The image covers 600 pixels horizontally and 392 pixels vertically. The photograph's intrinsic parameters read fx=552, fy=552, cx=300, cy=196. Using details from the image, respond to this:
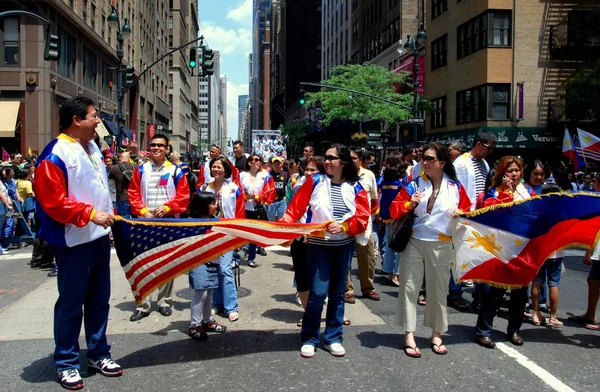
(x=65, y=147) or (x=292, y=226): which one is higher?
(x=65, y=147)

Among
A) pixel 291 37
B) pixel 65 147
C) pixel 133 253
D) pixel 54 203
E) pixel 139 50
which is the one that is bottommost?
pixel 133 253

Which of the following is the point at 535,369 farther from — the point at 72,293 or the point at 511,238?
the point at 72,293

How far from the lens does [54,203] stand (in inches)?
162

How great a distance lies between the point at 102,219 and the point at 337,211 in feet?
6.76

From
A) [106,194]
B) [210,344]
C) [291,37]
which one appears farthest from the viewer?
[291,37]

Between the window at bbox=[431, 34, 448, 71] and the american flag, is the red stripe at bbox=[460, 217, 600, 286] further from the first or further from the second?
the window at bbox=[431, 34, 448, 71]

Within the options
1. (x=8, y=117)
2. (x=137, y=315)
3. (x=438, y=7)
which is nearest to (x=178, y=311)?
(x=137, y=315)

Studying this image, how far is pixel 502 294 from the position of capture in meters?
5.45

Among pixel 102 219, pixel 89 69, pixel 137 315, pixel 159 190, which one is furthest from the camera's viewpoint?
pixel 89 69

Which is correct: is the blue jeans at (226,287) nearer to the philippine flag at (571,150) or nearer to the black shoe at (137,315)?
the black shoe at (137,315)

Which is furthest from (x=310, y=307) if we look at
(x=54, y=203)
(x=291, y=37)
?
→ (x=291, y=37)

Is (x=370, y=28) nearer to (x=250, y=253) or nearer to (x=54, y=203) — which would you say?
(x=250, y=253)

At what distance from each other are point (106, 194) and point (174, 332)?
195cm

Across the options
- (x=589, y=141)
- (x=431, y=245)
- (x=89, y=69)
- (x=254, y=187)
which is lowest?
(x=431, y=245)
